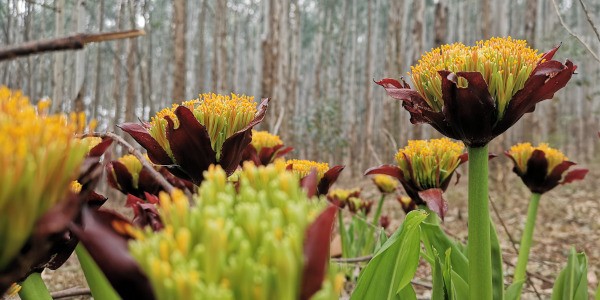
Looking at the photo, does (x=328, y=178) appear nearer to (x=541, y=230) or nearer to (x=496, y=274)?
(x=496, y=274)

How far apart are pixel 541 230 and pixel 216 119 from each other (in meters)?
5.79

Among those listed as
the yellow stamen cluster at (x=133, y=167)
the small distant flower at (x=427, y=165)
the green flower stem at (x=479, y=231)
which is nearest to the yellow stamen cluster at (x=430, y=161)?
the small distant flower at (x=427, y=165)

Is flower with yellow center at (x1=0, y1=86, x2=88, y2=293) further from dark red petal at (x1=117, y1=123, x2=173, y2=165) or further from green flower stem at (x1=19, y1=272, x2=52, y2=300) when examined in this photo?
dark red petal at (x1=117, y1=123, x2=173, y2=165)

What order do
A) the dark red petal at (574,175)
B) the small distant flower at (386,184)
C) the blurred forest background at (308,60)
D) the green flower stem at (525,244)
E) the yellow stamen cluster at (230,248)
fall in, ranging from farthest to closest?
the blurred forest background at (308,60) < the small distant flower at (386,184) < the dark red petal at (574,175) < the green flower stem at (525,244) < the yellow stamen cluster at (230,248)

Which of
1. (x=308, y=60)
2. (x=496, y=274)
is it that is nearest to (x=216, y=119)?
(x=496, y=274)

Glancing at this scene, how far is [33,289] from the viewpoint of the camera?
0.68 meters

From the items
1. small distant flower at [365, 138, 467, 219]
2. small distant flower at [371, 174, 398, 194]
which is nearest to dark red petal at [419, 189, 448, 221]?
small distant flower at [365, 138, 467, 219]

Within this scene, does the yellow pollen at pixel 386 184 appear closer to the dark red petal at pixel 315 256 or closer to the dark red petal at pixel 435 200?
the dark red petal at pixel 435 200

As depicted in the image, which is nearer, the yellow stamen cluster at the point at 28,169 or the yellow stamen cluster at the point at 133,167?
the yellow stamen cluster at the point at 28,169

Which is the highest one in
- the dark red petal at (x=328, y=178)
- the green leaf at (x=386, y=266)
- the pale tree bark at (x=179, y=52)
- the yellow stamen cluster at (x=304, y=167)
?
the pale tree bark at (x=179, y=52)

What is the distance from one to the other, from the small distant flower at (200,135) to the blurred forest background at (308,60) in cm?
20

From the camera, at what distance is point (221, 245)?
354mm

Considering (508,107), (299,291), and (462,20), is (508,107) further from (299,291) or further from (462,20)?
(462,20)

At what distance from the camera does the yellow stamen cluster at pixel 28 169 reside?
0.36 metres
